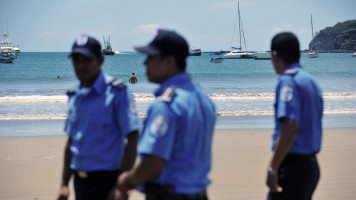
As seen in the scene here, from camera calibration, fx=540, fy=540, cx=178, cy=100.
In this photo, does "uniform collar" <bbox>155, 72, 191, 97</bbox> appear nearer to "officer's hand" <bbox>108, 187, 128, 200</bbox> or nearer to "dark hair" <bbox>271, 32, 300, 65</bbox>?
"officer's hand" <bbox>108, 187, 128, 200</bbox>

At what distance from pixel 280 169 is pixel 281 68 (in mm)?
664

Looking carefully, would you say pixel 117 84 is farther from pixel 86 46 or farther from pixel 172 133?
pixel 172 133

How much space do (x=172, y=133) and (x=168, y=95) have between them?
0.18 meters

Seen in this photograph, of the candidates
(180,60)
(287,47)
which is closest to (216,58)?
(287,47)

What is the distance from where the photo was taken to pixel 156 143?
2514 millimetres

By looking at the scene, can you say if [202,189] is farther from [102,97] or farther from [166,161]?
[102,97]

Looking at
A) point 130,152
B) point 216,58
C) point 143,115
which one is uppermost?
point 130,152

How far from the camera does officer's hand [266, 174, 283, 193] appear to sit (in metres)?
3.43

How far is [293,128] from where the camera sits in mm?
3314

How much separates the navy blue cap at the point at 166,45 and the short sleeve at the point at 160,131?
0.30 m

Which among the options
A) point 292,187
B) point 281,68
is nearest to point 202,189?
point 292,187

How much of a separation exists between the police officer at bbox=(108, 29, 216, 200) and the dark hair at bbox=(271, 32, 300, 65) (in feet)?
3.11

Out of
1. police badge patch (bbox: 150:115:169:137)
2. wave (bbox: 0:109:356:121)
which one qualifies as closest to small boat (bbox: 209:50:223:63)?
wave (bbox: 0:109:356:121)

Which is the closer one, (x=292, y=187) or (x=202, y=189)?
(x=202, y=189)
